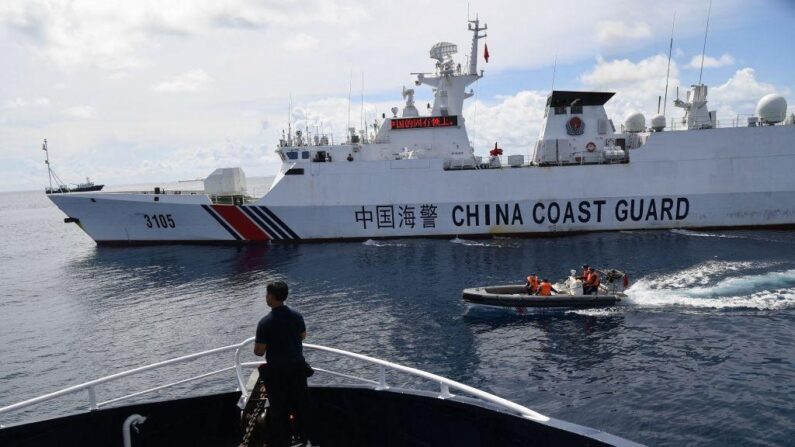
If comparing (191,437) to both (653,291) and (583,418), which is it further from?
(653,291)

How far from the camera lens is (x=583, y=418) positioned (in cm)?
1121

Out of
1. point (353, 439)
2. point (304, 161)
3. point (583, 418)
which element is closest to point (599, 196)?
point (304, 161)

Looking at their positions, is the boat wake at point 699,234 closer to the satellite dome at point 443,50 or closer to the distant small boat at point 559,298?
the distant small boat at point 559,298

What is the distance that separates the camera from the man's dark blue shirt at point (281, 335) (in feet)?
16.4

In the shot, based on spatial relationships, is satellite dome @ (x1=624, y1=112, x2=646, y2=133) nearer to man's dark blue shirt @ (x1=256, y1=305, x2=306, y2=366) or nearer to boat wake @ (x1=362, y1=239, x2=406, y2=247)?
boat wake @ (x1=362, y1=239, x2=406, y2=247)

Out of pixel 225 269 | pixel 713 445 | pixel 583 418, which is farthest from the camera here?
pixel 225 269

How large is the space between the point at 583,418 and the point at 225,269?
21.1 m

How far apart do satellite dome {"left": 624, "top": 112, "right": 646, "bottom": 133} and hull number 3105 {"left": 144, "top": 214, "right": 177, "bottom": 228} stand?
100 ft

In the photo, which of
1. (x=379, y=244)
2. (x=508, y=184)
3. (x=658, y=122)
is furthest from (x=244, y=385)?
(x=658, y=122)

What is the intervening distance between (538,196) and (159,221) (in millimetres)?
24593

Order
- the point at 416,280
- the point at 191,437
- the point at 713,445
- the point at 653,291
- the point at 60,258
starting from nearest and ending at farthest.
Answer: the point at 191,437 < the point at 713,445 < the point at 653,291 < the point at 416,280 < the point at 60,258

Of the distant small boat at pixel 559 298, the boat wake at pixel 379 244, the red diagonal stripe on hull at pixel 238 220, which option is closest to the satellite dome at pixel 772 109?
the distant small boat at pixel 559 298

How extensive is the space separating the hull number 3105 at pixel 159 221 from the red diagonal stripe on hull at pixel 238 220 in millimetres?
3452

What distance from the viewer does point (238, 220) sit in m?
33.8
